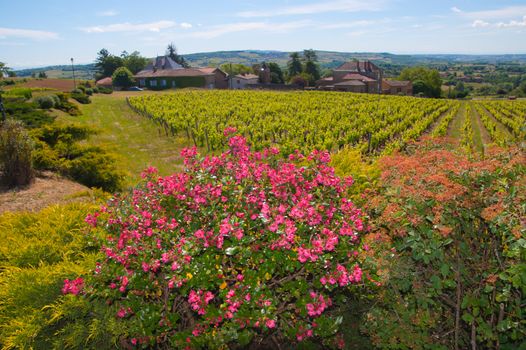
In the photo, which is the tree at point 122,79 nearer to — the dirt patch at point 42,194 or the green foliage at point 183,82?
the green foliage at point 183,82

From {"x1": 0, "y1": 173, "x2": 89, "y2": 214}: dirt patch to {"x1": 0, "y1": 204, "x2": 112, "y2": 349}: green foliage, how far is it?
11.5 feet

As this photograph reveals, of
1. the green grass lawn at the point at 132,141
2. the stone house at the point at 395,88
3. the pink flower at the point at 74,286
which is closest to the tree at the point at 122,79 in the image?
the green grass lawn at the point at 132,141

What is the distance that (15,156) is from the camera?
969cm

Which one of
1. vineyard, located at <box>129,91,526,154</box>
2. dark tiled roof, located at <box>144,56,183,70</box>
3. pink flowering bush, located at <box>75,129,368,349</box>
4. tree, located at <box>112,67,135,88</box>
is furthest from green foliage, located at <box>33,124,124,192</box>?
dark tiled roof, located at <box>144,56,183,70</box>

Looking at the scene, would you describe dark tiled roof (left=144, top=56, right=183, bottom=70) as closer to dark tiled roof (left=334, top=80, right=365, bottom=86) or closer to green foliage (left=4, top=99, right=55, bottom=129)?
dark tiled roof (left=334, top=80, right=365, bottom=86)

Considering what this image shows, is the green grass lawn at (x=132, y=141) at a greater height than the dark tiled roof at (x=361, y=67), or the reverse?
the dark tiled roof at (x=361, y=67)

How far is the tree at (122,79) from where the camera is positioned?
68438mm

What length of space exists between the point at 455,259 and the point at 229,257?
235 cm

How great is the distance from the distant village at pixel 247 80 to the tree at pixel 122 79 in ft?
5.34

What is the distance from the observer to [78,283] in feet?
11.5

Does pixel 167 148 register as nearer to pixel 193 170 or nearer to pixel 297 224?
Answer: pixel 193 170

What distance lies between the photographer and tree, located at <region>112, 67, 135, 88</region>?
2694 inches

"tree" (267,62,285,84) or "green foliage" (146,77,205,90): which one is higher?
"tree" (267,62,285,84)

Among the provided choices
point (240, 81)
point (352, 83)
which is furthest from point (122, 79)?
point (352, 83)
